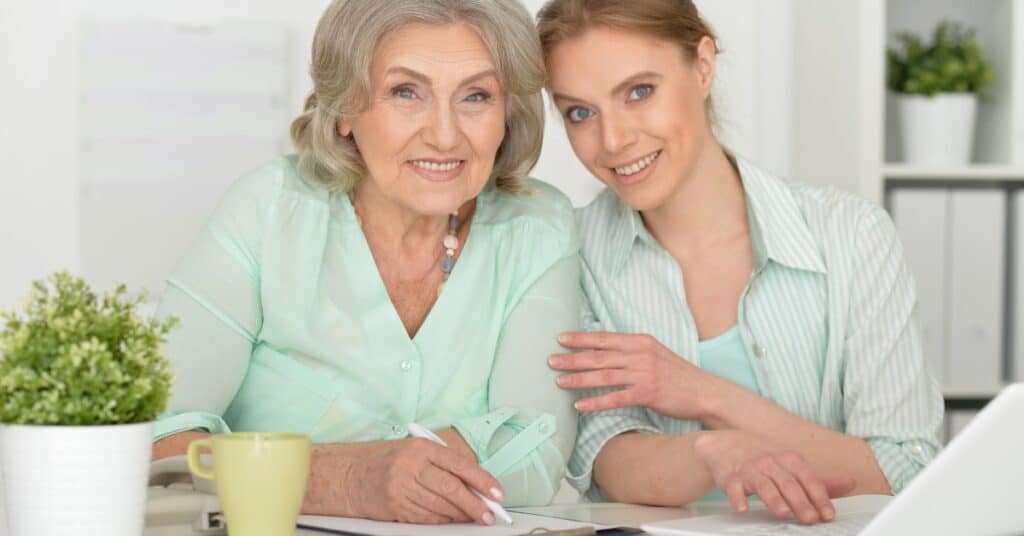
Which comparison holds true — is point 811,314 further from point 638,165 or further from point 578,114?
point 578,114

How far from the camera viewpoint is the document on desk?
1262 millimetres

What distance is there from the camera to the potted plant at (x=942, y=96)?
3123mm

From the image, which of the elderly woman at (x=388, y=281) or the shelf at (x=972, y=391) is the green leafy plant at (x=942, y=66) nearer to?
the shelf at (x=972, y=391)

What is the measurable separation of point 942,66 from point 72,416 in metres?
2.64

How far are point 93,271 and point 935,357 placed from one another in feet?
6.60

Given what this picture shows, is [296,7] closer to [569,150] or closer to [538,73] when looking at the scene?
[569,150]

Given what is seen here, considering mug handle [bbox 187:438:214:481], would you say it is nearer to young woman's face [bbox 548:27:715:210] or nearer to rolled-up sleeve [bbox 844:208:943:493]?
young woman's face [bbox 548:27:715:210]

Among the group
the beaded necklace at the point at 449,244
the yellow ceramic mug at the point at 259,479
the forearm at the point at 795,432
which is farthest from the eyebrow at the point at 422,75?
the yellow ceramic mug at the point at 259,479

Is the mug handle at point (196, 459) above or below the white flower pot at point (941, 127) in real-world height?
below

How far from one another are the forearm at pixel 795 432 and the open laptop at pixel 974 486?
676 millimetres

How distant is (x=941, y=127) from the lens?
313 cm

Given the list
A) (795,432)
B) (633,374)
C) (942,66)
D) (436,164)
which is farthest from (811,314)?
(942,66)

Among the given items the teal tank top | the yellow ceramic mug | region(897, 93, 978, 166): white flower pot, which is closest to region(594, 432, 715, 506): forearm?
the teal tank top

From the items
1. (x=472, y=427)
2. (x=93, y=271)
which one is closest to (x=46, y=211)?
(x=93, y=271)
